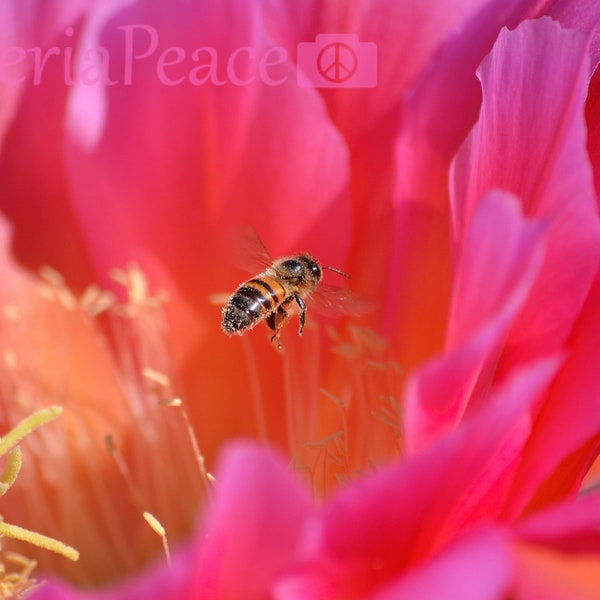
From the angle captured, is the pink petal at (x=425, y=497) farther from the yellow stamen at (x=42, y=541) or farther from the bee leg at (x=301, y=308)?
the bee leg at (x=301, y=308)

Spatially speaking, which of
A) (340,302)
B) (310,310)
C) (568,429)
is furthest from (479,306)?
(310,310)

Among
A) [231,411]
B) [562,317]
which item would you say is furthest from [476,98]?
[231,411]

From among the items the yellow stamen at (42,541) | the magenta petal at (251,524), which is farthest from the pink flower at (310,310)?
the yellow stamen at (42,541)

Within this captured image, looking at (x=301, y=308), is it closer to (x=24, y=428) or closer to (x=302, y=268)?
(x=302, y=268)

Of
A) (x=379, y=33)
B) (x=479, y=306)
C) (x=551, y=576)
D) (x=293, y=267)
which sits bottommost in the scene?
(x=551, y=576)

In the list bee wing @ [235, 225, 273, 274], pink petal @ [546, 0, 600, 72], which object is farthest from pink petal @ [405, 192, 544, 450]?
bee wing @ [235, 225, 273, 274]
